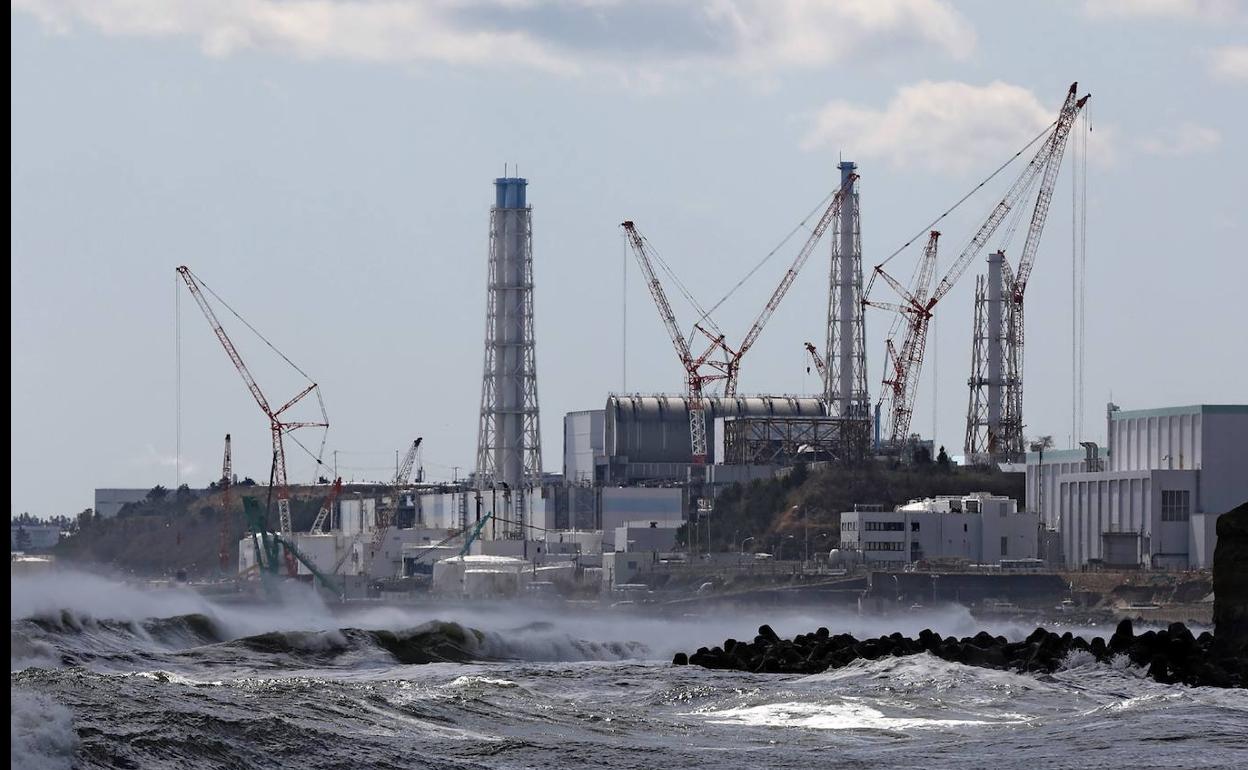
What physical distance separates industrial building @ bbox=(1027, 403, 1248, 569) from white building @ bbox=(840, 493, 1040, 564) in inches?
177

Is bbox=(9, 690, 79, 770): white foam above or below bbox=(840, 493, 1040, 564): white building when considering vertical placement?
above

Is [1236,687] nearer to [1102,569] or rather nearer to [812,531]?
[1102,569]

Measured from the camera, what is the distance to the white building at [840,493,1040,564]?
169875mm

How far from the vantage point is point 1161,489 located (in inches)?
6004

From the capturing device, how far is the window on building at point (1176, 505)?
152 meters

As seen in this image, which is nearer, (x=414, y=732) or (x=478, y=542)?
(x=414, y=732)

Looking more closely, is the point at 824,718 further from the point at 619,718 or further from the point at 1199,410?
the point at 1199,410

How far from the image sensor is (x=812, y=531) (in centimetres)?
19162

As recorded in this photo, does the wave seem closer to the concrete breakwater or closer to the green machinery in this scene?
the concrete breakwater

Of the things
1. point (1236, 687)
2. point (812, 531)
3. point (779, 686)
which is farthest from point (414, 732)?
point (812, 531)

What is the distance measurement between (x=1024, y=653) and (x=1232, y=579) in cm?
695

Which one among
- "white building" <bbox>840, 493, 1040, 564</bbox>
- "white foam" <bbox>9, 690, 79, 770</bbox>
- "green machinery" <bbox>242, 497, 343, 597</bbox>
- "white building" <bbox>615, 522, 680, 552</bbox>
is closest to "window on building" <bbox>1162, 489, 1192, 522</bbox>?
"white building" <bbox>840, 493, 1040, 564</bbox>

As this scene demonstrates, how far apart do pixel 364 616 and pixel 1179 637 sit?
84.6 metres

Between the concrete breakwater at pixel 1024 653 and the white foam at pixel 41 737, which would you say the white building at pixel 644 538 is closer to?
the concrete breakwater at pixel 1024 653
